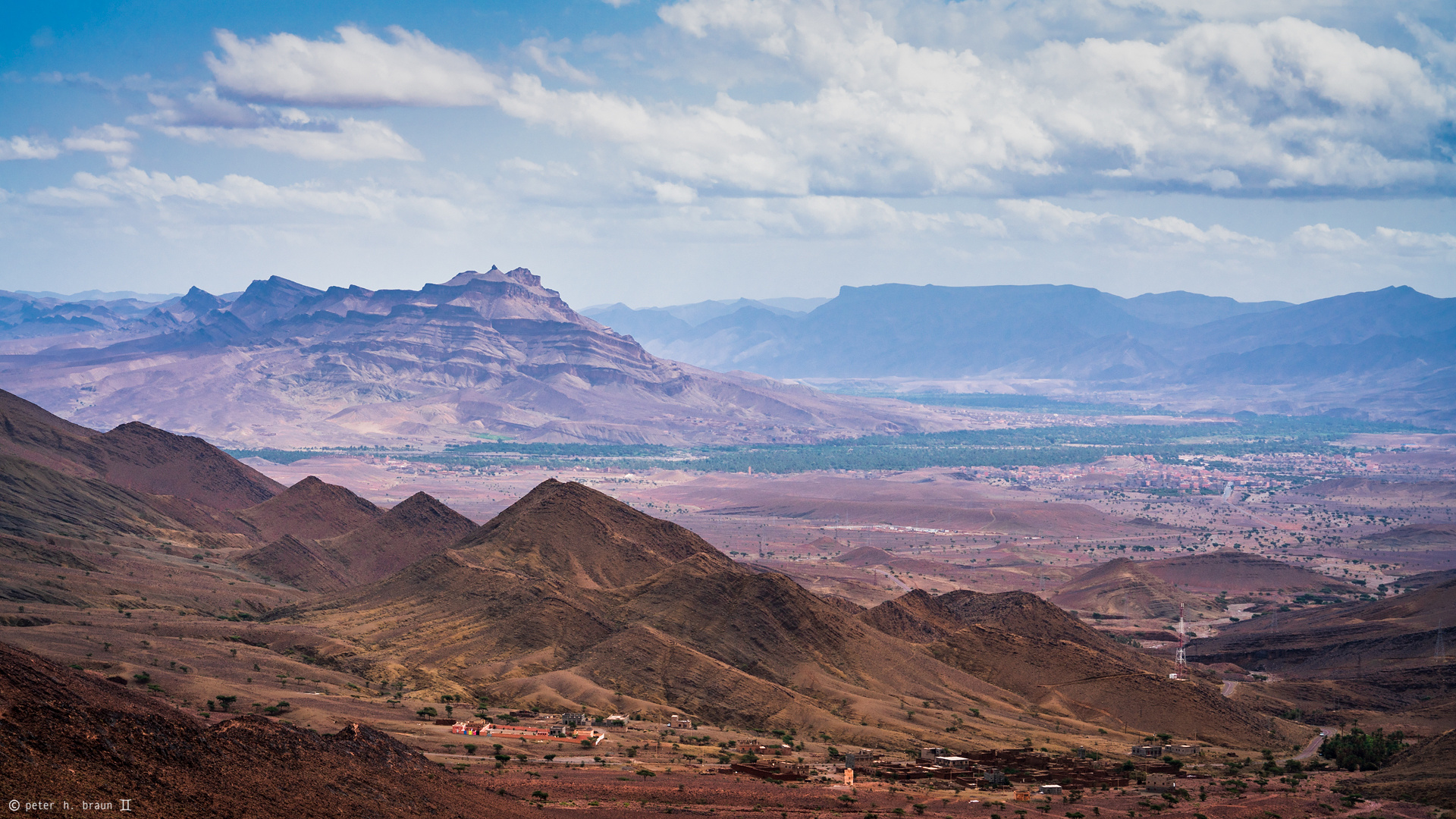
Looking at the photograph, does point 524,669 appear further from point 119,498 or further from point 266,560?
point 119,498

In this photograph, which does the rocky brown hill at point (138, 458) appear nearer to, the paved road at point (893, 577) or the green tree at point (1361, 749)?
the paved road at point (893, 577)

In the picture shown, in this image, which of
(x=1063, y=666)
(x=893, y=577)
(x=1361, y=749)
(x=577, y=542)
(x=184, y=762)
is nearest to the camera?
(x=184, y=762)

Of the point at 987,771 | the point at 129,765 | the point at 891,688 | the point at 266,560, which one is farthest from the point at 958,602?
the point at 129,765

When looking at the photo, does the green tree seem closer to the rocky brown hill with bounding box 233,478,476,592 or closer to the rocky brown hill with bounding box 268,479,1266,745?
the rocky brown hill with bounding box 268,479,1266,745

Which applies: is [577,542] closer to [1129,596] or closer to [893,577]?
[1129,596]

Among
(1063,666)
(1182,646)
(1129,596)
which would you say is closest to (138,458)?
(1063,666)

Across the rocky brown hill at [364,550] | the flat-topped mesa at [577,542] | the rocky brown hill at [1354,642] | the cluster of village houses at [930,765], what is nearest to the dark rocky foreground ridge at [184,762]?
the cluster of village houses at [930,765]

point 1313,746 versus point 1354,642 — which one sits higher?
point 1354,642
